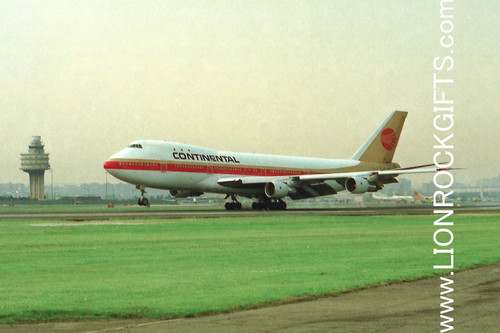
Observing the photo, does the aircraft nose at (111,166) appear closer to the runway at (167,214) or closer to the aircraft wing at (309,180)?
the runway at (167,214)

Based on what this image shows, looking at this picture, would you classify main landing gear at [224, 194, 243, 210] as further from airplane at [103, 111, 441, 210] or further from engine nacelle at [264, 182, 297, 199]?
engine nacelle at [264, 182, 297, 199]

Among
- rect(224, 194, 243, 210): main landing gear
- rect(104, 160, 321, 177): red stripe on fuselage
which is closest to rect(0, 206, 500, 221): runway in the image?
rect(104, 160, 321, 177): red stripe on fuselage

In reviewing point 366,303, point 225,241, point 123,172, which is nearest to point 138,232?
point 225,241

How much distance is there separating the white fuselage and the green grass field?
27.8 meters

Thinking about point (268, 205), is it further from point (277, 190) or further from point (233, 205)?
point (277, 190)

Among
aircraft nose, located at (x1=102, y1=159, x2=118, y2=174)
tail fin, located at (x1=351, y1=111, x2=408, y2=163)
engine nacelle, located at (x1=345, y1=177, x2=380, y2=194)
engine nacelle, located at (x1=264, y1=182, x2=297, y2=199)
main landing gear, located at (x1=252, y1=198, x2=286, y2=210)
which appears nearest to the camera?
aircraft nose, located at (x1=102, y1=159, x2=118, y2=174)

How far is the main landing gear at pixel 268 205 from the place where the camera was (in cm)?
6531

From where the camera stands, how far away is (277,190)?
60.8 metres

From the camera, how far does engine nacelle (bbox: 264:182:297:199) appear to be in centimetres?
6084

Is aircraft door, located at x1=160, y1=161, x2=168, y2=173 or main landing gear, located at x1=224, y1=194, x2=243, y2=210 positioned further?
main landing gear, located at x1=224, y1=194, x2=243, y2=210

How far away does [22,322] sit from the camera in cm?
1037

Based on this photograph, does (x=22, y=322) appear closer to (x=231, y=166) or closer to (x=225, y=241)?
(x=225, y=241)

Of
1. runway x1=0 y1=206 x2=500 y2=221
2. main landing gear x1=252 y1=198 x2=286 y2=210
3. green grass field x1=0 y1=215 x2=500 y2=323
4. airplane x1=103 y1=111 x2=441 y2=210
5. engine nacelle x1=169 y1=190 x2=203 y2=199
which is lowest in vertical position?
green grass field x1=0 y1=215 x2=500 y2=323

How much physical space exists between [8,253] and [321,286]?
1116 centimetres
